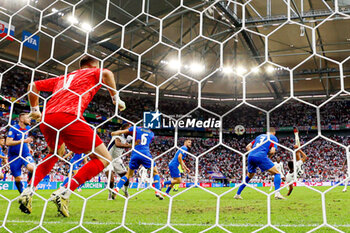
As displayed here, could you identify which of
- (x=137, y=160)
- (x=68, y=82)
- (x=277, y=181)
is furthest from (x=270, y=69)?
(x=68, y=82)

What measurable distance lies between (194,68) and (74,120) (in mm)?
10745

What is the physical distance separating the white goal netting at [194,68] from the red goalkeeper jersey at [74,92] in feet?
3.07

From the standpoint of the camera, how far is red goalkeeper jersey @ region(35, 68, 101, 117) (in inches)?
91.6

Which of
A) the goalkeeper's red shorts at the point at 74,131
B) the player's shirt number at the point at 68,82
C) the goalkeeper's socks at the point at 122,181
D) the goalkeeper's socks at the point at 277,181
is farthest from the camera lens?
the goalkeeper's socks at the point at 122,181

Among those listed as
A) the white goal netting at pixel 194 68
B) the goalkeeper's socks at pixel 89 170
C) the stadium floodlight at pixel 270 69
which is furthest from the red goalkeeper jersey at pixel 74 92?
the stadium floodlight at pixel 270 69

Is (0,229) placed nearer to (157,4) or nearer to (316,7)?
(157,4)

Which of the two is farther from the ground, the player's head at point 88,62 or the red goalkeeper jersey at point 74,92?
the player's head at point 88,62

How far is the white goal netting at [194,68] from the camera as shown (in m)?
4.21

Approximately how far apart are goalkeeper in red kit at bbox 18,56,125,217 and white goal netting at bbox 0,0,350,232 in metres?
0.42

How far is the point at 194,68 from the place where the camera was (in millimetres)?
A: 12648

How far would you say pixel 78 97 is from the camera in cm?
237

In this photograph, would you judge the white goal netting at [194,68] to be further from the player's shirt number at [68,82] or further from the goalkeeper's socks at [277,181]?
the player's shirt number at [68,82]

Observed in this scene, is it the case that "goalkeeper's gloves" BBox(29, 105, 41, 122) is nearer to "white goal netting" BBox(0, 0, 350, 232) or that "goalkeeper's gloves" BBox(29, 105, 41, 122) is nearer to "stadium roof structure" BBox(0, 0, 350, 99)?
"white goal netting" BBox(0, 0, 350, 232)

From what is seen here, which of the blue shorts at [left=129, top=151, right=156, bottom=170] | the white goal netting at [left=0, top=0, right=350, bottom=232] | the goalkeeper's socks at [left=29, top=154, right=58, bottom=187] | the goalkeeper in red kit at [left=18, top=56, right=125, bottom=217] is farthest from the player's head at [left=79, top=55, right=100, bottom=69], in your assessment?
the blue shorts at [left=129, top=151, right=156, bottom=170]
